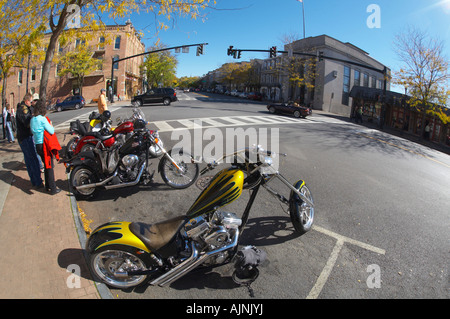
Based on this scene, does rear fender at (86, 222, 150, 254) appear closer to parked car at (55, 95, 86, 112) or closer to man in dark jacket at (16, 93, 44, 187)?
man in dark jacket at (16, 93, 44, 187)

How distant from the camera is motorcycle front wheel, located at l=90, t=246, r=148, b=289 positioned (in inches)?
114

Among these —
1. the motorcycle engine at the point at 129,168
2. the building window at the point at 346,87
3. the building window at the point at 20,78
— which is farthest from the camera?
the building window at the point at 346,87

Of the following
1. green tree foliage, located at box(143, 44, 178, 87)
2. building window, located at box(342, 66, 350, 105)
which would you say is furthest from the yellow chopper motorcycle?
green tree foliage, located at box(143, 44, 178, 87)

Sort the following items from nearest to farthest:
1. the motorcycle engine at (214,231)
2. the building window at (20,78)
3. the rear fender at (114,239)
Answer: the rear fender at (114,239), the motorcycle engine at (214,231), the building window at (20,78)

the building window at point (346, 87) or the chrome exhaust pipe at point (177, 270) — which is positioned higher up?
the building window at point (346, 87)

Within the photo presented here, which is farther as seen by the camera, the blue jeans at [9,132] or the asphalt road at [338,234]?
the blue jeans at [9,132]

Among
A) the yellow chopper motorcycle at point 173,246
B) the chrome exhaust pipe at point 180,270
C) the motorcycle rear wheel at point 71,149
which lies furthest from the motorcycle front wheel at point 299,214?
the motorcycle rear wheel at point 71,149

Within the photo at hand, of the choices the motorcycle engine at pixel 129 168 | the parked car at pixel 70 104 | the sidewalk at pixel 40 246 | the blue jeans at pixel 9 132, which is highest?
the parked car at pixel 70 104

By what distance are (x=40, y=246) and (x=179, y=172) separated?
276cm

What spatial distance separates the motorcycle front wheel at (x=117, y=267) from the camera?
9.52ft

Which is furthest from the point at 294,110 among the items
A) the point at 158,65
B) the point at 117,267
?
the point at 158,65

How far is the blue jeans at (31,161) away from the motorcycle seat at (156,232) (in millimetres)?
3777

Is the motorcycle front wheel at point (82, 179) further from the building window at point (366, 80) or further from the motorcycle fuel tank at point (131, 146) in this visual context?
the building window at point (366, 80)
